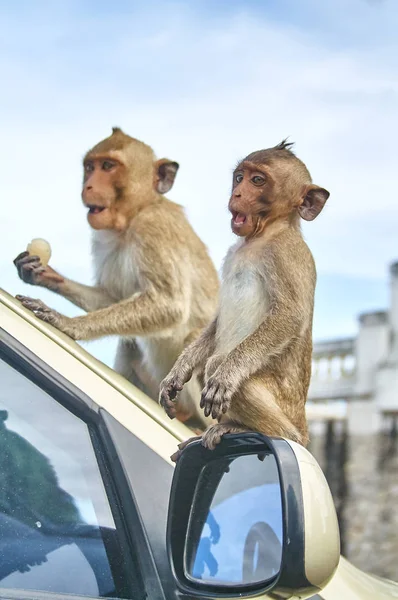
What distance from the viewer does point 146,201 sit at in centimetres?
443

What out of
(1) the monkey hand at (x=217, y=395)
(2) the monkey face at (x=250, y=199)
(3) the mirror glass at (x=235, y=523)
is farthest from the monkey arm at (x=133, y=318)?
(3) the mirror glass at (x=235, y=523)

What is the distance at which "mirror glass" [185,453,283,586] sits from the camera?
5.09 feet

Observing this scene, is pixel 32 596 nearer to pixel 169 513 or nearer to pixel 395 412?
pixel 169 513

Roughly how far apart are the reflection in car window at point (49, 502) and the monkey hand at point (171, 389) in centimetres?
34

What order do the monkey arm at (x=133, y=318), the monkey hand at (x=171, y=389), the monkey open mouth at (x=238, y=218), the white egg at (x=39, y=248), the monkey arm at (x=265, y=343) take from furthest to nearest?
the monkey arm at (x=133, y=318)
the white egg at (x=39, y=248)
the monkey open mouth at (x=238, y=218)
the monkey arm at (x=265, y=343)
the monkey hand at (x=171, y=389)

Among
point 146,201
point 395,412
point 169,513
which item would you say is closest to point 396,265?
point 395,412

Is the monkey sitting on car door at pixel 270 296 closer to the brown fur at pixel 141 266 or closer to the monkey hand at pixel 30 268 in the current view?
the monkey hand at pixel 30 268

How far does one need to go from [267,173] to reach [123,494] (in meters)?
1.18

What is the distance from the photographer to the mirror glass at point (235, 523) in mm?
1551

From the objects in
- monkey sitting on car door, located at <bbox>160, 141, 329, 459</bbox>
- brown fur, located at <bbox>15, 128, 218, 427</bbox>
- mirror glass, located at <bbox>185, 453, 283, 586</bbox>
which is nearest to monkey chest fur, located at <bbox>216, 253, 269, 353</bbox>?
monkey sitting on car door, located at <bbox>160, 141, 329, 459</bbox>

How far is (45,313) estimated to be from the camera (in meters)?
2.88

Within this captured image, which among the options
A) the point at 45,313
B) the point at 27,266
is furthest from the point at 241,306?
the point at 27,266

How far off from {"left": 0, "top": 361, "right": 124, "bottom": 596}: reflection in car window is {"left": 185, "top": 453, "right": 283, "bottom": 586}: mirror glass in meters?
0.14

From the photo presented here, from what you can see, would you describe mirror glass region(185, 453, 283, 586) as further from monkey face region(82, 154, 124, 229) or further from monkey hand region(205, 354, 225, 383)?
monkey face region(82, 154, 124, 229)
